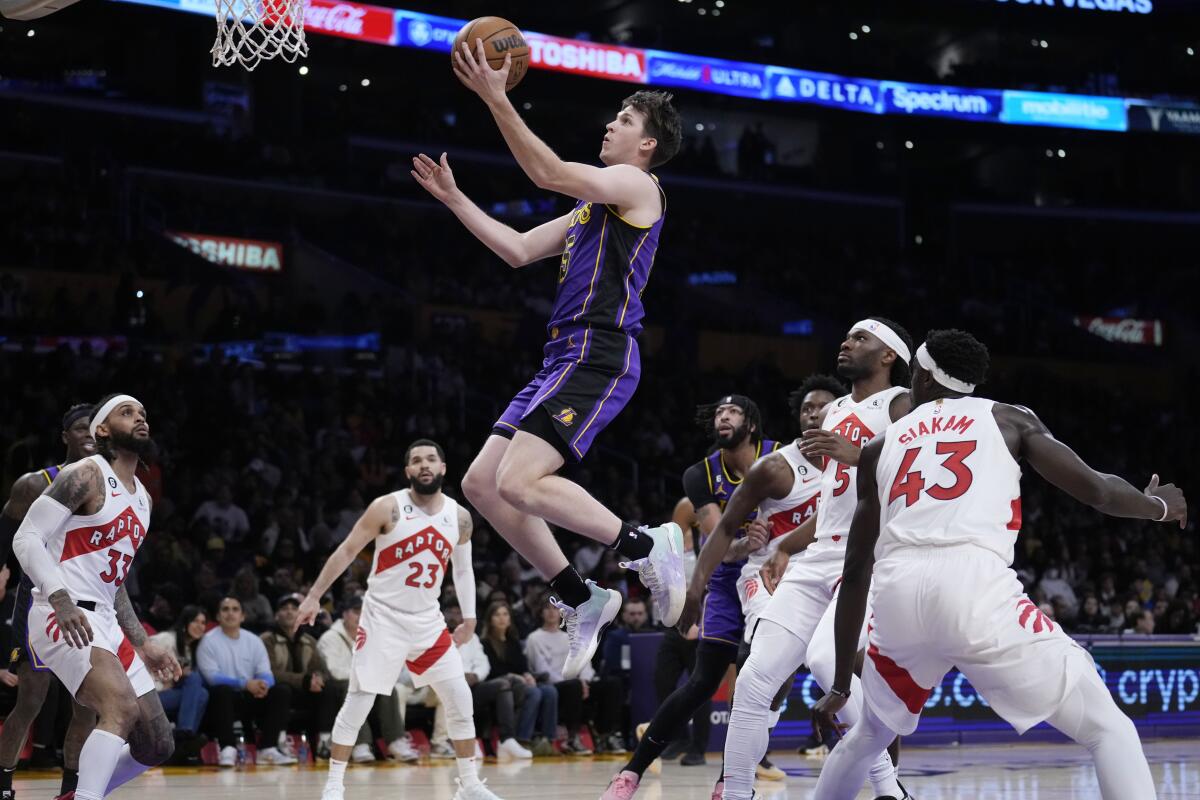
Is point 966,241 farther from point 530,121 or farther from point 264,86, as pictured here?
point 264,86

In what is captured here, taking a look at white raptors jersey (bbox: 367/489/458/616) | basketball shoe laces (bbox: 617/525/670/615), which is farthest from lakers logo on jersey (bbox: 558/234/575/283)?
white raptors jersey (bbox: 367/489/458/616)

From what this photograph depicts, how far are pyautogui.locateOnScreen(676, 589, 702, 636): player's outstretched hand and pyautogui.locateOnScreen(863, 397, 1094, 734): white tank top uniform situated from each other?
1590 millimetres

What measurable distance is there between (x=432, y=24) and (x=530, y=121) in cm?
772

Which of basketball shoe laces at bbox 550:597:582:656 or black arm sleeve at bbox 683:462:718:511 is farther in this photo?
black arm sleeve at bbox 683:462:718:511

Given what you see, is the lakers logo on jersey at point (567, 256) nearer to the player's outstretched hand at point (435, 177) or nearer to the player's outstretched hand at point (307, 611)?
the player's outstretched hand at point (435, 177)

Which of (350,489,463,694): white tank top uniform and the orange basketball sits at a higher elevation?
the orange basketball

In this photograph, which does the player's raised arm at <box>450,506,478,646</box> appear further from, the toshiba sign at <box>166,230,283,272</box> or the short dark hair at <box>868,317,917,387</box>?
the toshiba sign at <box>166,230,283,272</box>

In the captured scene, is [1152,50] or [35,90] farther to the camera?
[1152,50]

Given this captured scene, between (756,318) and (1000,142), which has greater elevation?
(1000,142)

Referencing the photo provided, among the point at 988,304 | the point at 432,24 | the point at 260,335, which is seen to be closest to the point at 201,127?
the point at 432,24

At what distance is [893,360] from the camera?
7836mm

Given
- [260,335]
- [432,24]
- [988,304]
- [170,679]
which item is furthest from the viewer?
[988,304]

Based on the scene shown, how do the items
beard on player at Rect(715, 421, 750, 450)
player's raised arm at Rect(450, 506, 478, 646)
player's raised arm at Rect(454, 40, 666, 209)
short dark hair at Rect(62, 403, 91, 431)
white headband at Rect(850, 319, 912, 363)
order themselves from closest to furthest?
player's raised arm at Rect(454, 40, 666, 209) → white headband at Rect(850, 319, 912, 363) → short dark hair at Rect(62, 403, 91, 431) → beard on player at Rect(715, 421, 750, 450) → player's raised arm at Rect(450, 506, 478, 646)

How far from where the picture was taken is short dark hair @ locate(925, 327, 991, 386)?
5.72m
